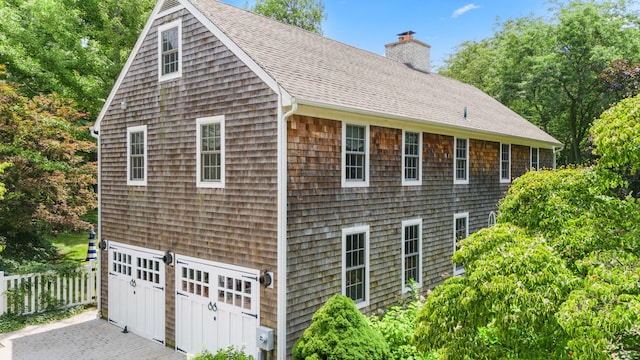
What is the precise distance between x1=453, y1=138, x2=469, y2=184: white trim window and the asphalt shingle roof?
0.67 m

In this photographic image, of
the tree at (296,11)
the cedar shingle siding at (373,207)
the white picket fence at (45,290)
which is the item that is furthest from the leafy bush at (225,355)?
the tree at (296,11)

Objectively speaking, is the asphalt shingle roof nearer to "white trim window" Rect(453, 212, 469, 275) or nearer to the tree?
"white trim window" Rect(453, 212, 469, 275)

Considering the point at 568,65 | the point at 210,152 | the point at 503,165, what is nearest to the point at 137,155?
the point at 210,152

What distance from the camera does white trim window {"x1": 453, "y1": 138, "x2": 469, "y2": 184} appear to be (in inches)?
528

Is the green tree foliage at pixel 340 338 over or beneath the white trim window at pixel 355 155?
beneath

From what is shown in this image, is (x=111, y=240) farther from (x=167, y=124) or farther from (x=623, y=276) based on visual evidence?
(x=623, y=276)

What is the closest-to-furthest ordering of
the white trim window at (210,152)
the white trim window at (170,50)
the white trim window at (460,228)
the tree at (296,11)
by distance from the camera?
the white trim window at (210,152)
the white trim window at (170,50)
the white trim window at (460,228)
the tree at (296,11)

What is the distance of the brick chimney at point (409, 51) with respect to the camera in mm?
18438

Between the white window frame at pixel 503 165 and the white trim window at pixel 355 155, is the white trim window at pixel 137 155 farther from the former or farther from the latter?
the white window frame at pixel 503 165

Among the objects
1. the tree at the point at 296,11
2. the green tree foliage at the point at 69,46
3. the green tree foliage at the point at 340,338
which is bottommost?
the green tree foliage at the point at 340,338

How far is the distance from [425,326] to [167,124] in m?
8.10

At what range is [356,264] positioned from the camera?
1001cm

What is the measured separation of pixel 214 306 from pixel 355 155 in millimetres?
4708

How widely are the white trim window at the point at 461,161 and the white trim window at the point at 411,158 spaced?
2007 mm
